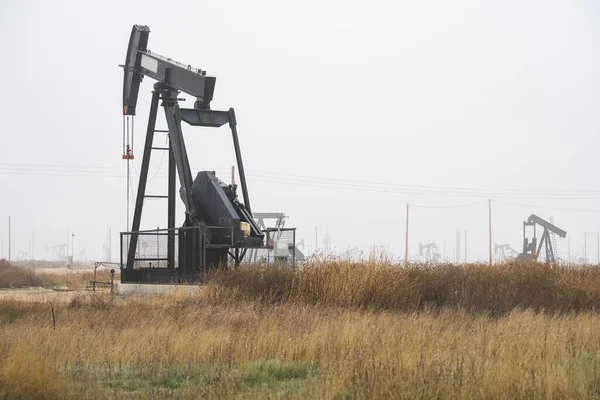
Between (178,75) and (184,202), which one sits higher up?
(178,75)

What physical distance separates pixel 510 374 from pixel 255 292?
33.5 feet

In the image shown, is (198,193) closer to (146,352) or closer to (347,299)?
(347,299)

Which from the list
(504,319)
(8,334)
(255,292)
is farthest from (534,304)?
(8,334)

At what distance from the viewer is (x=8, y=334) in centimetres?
1196

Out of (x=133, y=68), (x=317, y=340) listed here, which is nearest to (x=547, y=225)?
A: (x=133, y=68)

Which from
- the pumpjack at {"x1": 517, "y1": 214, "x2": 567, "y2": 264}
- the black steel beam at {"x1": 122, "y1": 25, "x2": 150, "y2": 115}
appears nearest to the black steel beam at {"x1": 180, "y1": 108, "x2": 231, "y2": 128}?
the black steel beam at {"x1": 122, "y1": 25, "x2": 150, "y2": 115}

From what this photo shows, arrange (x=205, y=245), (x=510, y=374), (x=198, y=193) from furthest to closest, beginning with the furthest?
(x=198, y=193) → (x=205, y=245) → (x=510, y=374)

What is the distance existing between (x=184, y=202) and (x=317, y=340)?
43.2 feet

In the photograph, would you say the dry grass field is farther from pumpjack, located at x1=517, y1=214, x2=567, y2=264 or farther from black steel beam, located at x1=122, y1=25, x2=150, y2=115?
pumpjack, located at x1=517, y1=214, x2=567, y2=264

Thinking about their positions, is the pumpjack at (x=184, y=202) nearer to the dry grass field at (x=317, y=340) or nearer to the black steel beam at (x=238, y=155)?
the black steel beam at (x=238, y=155)

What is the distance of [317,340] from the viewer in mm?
11648

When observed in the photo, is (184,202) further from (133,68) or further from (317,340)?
(317,340)

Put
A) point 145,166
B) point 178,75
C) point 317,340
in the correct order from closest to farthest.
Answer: point 317,340
point 178,75
point 145,166

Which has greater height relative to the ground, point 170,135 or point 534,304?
point 170,135
